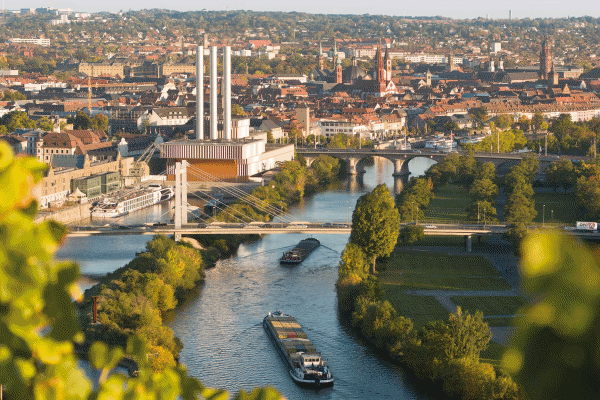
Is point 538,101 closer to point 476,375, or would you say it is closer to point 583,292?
point 476,375

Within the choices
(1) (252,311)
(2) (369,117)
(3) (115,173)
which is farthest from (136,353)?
(2) (369,117)

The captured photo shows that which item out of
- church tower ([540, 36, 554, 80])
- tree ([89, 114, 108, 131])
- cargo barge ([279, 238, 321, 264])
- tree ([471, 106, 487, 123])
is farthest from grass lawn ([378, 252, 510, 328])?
church tower ([540, 36, 554, 80])

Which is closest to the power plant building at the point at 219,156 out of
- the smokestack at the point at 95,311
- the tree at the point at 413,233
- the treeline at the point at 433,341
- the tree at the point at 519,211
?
the tree at the point at 519,211

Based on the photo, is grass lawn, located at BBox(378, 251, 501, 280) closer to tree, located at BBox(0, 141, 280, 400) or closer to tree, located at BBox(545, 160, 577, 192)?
tree, located at BBox(545, 160, 577, 192)

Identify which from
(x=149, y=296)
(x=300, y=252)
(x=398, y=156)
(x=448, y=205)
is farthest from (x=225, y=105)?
(x=149, y=296)

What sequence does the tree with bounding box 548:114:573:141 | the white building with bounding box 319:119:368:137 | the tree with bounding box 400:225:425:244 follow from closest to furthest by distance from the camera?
the tree with bounding box 400:225:425:244, the tree with bounding box 548:114:573:141, the white building with bounding box 319:119:368:137
